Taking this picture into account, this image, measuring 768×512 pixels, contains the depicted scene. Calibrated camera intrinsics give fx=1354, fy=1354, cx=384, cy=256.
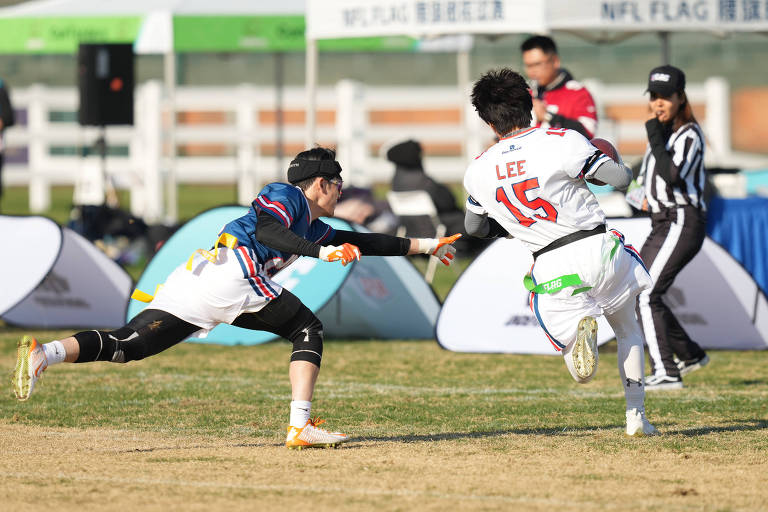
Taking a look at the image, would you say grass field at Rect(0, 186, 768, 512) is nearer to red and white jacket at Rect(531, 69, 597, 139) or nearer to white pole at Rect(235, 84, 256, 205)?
red and white jacket at Rect(531, 69, 597, 139)

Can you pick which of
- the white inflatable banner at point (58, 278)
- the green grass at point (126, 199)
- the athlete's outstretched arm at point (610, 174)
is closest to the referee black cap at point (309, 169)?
the athlete's outstretched arm at point (610, 174)

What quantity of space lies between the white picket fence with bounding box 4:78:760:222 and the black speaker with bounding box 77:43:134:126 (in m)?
3.95

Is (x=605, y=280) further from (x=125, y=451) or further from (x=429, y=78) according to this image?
(x=429, y=78)

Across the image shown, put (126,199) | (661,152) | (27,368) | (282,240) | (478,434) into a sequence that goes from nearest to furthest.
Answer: (27,368)
(282,240)
(478,434)
(661,152)
(126,199)

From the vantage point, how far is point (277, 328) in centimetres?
661

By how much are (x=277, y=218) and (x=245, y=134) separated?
19.2 meters

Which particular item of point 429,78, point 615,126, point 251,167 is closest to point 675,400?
point 615,126

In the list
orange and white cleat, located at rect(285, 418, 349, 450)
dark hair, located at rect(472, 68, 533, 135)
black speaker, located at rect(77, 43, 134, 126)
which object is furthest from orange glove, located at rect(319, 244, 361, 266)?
black speaker, located at rect(77, 43, 134, 126)

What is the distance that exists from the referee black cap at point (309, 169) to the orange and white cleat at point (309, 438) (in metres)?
1.18

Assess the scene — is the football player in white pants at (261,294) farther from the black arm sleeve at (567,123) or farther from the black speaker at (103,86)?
the black speaker at (103,86)

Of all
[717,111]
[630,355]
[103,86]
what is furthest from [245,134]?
[630,355]

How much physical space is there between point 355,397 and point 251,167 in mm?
16965

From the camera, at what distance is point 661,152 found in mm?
8656

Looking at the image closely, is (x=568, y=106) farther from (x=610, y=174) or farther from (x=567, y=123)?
(x=610, y=174)
